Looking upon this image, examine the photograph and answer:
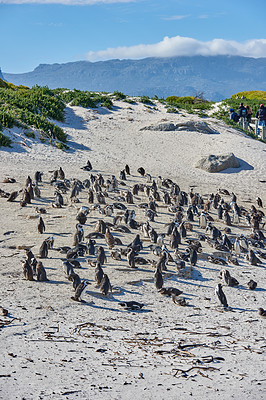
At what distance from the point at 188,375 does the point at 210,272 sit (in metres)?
4.44

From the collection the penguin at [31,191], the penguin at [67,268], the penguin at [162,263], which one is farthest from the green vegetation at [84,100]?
the penguin at [67,268]

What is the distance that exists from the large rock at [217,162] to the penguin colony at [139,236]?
493 centimetres

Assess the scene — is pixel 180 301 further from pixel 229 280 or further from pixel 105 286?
pixel 229 280

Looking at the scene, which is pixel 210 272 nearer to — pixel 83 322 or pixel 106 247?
pixel 106 247

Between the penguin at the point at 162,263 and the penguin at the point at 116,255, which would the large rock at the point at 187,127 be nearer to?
the penguin at the point at 116,255

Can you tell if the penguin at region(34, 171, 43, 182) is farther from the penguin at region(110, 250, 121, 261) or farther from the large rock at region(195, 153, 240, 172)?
the large rock at region(195, 153, 240, 172)

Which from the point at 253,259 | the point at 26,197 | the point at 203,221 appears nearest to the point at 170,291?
the point at 253,259

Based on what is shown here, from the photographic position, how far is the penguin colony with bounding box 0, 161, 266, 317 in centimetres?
895

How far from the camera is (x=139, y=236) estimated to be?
11562 mm

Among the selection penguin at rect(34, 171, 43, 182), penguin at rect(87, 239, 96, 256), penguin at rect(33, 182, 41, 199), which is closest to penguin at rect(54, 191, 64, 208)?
penguin at rect(33, 182, 41, 199)

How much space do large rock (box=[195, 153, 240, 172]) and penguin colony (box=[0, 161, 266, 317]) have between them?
16.2 feet

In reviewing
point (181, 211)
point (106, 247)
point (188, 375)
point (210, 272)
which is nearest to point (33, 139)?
point (181, 211)

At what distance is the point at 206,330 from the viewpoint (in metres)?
7.24

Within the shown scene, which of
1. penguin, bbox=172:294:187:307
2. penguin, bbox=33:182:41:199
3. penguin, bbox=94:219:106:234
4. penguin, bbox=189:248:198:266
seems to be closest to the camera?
penguin, bbox=172:294:187:307
